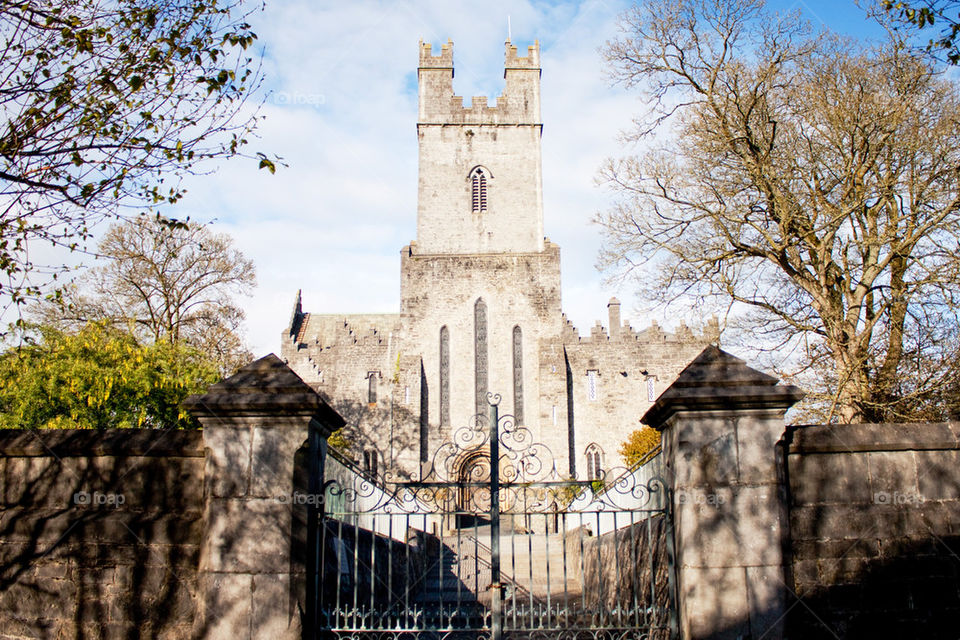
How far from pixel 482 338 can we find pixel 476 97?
37.7 ft

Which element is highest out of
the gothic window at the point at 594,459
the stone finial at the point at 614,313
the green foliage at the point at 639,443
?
the stone finial at the point at 614,313

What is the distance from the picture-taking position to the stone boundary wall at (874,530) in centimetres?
505

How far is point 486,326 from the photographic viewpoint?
107ft

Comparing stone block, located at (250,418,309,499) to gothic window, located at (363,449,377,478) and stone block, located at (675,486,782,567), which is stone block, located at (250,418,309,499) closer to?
stone block, located at (675,486,782,567)

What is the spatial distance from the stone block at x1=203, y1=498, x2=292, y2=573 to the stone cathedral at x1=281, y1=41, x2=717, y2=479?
2571 centimetres

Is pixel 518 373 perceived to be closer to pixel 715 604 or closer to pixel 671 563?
pixel 671 563

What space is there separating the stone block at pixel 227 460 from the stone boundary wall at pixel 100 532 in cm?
16

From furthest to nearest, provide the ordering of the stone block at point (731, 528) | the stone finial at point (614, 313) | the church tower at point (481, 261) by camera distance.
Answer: the stone finial at point (614, 313) < the church tower at point (481, 261) < the stone block at point (731, 528)

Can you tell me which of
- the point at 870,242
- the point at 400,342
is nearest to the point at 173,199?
the point at 870,242

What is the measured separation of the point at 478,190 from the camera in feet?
113

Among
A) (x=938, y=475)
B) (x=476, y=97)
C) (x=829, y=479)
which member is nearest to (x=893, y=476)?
(x=938, y=475)

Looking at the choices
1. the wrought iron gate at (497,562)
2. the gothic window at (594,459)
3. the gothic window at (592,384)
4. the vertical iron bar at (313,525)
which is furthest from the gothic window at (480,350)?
the vertical iron bar at (313,525)

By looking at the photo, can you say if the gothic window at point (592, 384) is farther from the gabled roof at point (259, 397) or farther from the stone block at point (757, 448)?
the gabled roof at point (259, 397)

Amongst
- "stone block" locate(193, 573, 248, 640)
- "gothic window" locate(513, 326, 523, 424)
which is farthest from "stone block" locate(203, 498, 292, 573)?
"gothic window" locate(513, 326, 523, 424)
